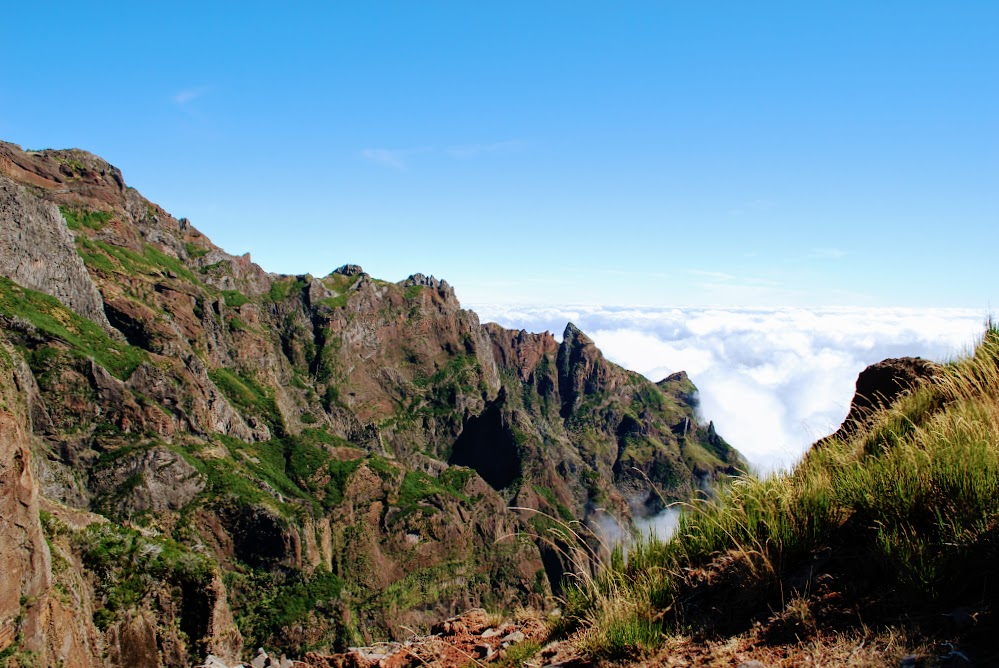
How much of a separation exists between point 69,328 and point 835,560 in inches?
5987

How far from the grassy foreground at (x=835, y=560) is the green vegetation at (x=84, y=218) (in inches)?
7783

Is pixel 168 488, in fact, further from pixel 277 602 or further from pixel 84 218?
pixel 84 218

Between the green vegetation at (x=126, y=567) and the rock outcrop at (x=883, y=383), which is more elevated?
the rock outcrop at (x=883, y=383)

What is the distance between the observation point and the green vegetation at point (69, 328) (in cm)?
10519

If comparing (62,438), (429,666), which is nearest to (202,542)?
(62,438)

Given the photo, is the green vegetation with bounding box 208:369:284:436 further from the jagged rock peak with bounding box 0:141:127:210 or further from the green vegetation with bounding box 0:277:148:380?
the jagged rock peak with bounding box 0:141:127:210

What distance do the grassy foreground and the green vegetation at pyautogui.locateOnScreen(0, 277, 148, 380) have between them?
135 metres

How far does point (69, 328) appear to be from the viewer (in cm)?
11756

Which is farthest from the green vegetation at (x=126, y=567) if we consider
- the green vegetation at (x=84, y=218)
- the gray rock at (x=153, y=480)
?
the green vegetation at (x=84, y=218)

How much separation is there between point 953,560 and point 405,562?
170995mm

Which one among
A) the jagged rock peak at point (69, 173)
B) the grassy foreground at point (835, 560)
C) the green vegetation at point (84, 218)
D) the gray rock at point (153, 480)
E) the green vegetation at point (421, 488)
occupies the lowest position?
the green vegetation at point (421, 488)

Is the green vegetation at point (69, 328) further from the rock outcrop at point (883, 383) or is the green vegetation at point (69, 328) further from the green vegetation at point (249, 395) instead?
the rock outcrop at point (883, 383)

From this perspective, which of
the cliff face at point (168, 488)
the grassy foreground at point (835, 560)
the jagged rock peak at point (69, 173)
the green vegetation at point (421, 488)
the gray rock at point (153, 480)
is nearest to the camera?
the grassy foreground at point (835, 560)

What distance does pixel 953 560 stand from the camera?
14.3 feet
